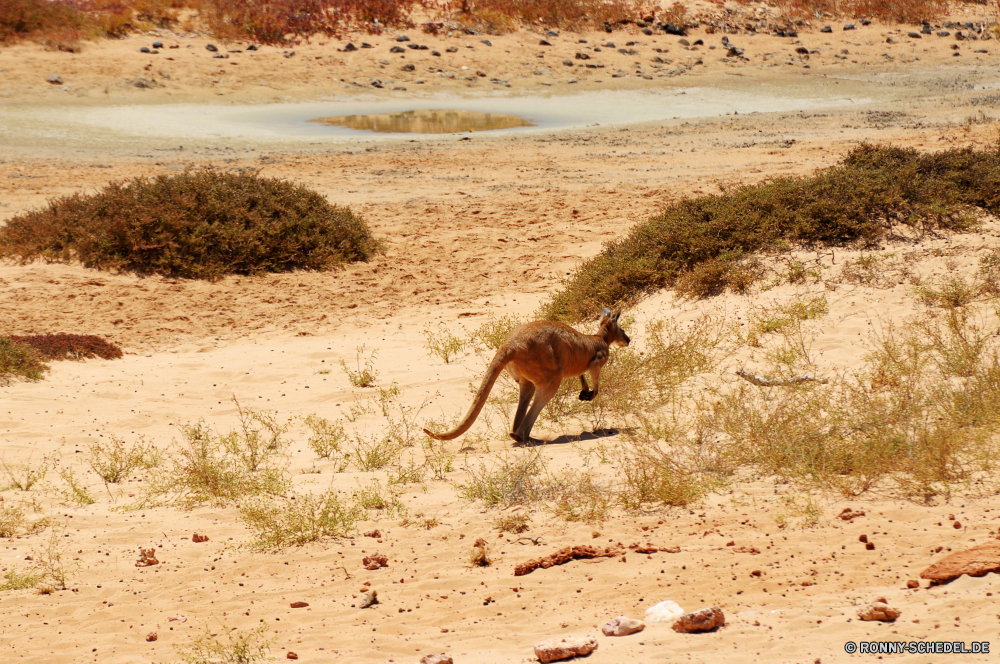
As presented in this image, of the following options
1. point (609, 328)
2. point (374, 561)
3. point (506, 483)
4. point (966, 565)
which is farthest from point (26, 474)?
point (966, 565)

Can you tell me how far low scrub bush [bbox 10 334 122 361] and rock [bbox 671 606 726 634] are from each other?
8478 millimetres

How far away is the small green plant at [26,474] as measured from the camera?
7.68m

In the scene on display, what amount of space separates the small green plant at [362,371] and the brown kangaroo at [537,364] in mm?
2457

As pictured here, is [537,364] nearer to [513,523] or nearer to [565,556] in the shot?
[513,523]

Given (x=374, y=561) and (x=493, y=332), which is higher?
(x=493, y=332)

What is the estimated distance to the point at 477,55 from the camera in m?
34.1

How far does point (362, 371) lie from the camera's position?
10672mm

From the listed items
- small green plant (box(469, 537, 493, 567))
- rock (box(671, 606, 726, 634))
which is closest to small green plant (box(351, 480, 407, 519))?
small green plant (box(469, 537, 493, 567))

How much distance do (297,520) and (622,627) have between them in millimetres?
2743

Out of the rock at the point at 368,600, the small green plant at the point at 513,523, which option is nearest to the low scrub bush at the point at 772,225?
the small green plant at the point at 513,523

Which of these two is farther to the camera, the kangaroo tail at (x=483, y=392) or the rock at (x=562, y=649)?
the kangaroo tail at (x=483, y=392)

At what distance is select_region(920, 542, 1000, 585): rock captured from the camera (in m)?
5.16

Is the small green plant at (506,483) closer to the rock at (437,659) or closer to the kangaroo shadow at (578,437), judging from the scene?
the kangaroo shadow at (578,437)

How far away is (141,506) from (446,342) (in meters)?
5.00
